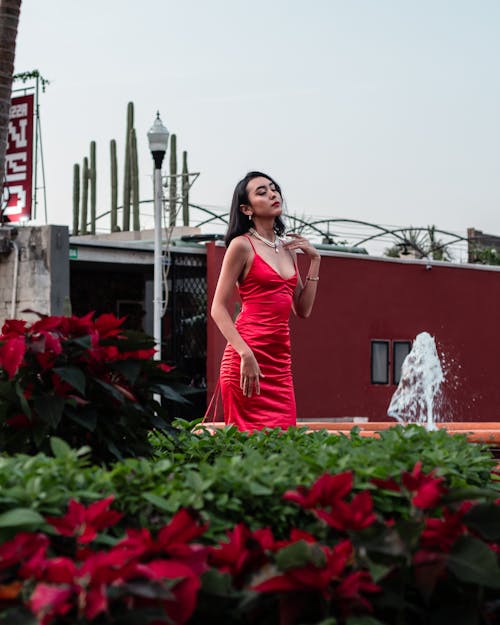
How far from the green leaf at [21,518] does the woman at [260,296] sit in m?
2.92

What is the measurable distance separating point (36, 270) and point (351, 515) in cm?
1588

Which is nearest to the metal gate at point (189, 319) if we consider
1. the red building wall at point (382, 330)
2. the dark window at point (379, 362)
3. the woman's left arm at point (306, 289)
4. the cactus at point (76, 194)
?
the red building wall at point (382, 330)

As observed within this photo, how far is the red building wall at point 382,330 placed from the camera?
21062mm

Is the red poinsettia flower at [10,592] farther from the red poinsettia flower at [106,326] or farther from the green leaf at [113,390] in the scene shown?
the red poinsettia flower at [106,326]

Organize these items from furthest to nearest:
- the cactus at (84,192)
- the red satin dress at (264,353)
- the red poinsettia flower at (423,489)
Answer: the cactus at (84,192) → the red satin dress at (264,353) → the red poinsettia flower at (423,489)

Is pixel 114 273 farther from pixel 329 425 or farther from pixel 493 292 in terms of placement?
pixel 329 425

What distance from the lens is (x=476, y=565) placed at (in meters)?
2.21

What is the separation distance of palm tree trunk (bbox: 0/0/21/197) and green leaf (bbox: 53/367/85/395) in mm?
4918

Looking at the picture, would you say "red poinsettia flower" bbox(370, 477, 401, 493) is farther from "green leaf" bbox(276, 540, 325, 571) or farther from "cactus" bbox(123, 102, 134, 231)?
"cactus" bbox(123, 102, 134, 231)

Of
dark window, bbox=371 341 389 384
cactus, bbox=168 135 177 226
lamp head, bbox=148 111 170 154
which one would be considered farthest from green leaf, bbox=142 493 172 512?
dark window, bbox=371 341 389 384

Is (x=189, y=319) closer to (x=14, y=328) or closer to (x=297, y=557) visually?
(x=14, y=328)

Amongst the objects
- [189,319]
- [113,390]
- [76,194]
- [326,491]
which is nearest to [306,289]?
[113,390]

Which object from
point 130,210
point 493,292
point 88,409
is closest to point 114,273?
point 130,210

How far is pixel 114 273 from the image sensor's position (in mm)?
21188
